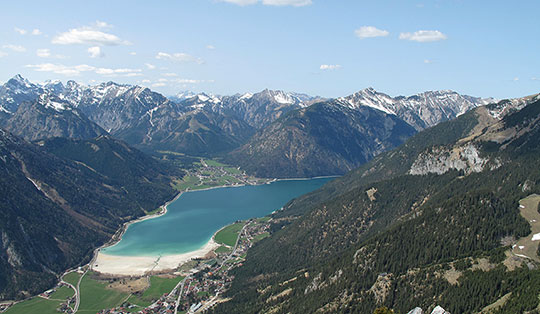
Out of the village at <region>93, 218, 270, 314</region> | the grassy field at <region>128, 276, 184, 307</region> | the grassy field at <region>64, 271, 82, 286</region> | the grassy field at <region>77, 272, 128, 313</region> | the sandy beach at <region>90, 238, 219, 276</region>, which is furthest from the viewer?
the sandy beach at <region>90, 238, 219, 276</region>

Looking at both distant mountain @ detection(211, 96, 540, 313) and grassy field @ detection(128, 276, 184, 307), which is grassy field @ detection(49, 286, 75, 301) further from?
distant mountain @ detection(211, 96, 540, 313)

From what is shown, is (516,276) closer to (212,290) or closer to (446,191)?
(446,191)

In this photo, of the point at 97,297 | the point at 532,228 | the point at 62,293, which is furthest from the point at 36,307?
the point at 532,228

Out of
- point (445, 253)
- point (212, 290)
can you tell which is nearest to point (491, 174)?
point (445, 253)

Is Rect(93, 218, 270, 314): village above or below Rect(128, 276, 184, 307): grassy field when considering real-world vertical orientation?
below

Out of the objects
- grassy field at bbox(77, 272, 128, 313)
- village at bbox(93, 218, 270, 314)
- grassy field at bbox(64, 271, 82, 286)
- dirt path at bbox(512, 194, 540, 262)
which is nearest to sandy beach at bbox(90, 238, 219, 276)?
grassy field at bbox(64, 271, 82, 286)

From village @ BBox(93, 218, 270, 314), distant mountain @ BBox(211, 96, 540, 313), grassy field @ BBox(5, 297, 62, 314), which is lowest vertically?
village @ BBox(93, 218, 270, 314)

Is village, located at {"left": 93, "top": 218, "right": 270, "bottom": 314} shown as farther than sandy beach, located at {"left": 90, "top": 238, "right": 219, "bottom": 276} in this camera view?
No
